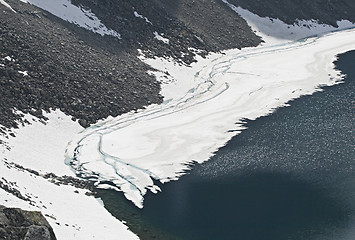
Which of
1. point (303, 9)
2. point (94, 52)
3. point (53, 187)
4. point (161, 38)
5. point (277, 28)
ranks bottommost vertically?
point (53, 187)

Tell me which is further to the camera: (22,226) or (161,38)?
(161,38)

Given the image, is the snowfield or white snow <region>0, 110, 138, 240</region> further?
the snowfield

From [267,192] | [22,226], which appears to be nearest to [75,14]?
[267,192]

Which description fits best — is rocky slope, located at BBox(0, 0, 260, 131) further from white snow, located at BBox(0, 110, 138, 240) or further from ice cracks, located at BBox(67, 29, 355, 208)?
ice cracks, located at BBox(67, 29, 355, 208)

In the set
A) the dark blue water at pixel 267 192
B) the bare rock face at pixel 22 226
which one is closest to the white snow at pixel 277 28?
the dark blue water at pixel 267 192

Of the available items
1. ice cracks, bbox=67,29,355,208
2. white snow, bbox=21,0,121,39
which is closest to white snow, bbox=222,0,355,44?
ice cracks, bbox=67,29,355,208

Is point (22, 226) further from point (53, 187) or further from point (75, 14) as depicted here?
point (75, 14)

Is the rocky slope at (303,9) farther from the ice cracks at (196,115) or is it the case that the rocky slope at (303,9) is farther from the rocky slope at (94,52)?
the rocky slope at (94,52)
